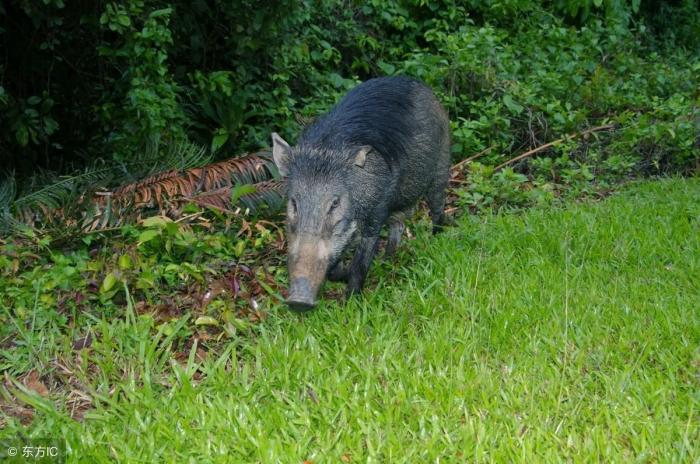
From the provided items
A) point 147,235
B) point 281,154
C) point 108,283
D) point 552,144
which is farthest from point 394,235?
point 552,144

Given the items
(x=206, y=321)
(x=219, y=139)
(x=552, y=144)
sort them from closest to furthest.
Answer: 1. (x=206, y=321)
2. (x=219, y=139)
3. (x=552, y=144)

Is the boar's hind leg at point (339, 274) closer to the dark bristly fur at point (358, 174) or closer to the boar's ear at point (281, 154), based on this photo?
the dark bristly fur at point (358, 174)

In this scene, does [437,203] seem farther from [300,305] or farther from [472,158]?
[300,305]

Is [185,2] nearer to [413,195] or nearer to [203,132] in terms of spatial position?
[203,132]

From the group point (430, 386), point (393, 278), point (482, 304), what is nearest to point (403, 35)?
→ point (393, 278)

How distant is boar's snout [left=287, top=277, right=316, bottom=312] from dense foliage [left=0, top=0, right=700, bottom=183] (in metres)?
2.51

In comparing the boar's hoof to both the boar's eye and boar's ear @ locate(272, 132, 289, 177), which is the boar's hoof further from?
boar's ear @ locate(272, 132, 289, 177)

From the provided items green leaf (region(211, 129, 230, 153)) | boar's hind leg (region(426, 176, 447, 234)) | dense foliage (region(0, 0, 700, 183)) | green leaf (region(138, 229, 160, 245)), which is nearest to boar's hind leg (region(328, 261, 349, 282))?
green leaf (region(138, 229, 160, 245))

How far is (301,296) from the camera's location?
12.2ft

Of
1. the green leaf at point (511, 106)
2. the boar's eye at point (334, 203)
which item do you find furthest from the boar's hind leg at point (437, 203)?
the green leaf at point (511, 106)

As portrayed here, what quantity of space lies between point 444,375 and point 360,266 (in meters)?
1.28

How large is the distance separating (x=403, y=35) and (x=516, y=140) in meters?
2.24

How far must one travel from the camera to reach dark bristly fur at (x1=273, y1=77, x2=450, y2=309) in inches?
159

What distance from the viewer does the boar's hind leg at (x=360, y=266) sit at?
14.9 ft
